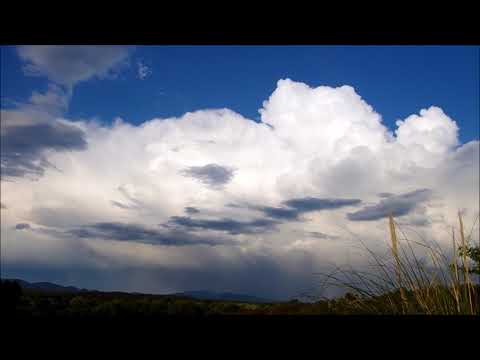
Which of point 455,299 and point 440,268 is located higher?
point 440,268

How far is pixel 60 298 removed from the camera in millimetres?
4977

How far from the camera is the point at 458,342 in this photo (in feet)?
3.26
